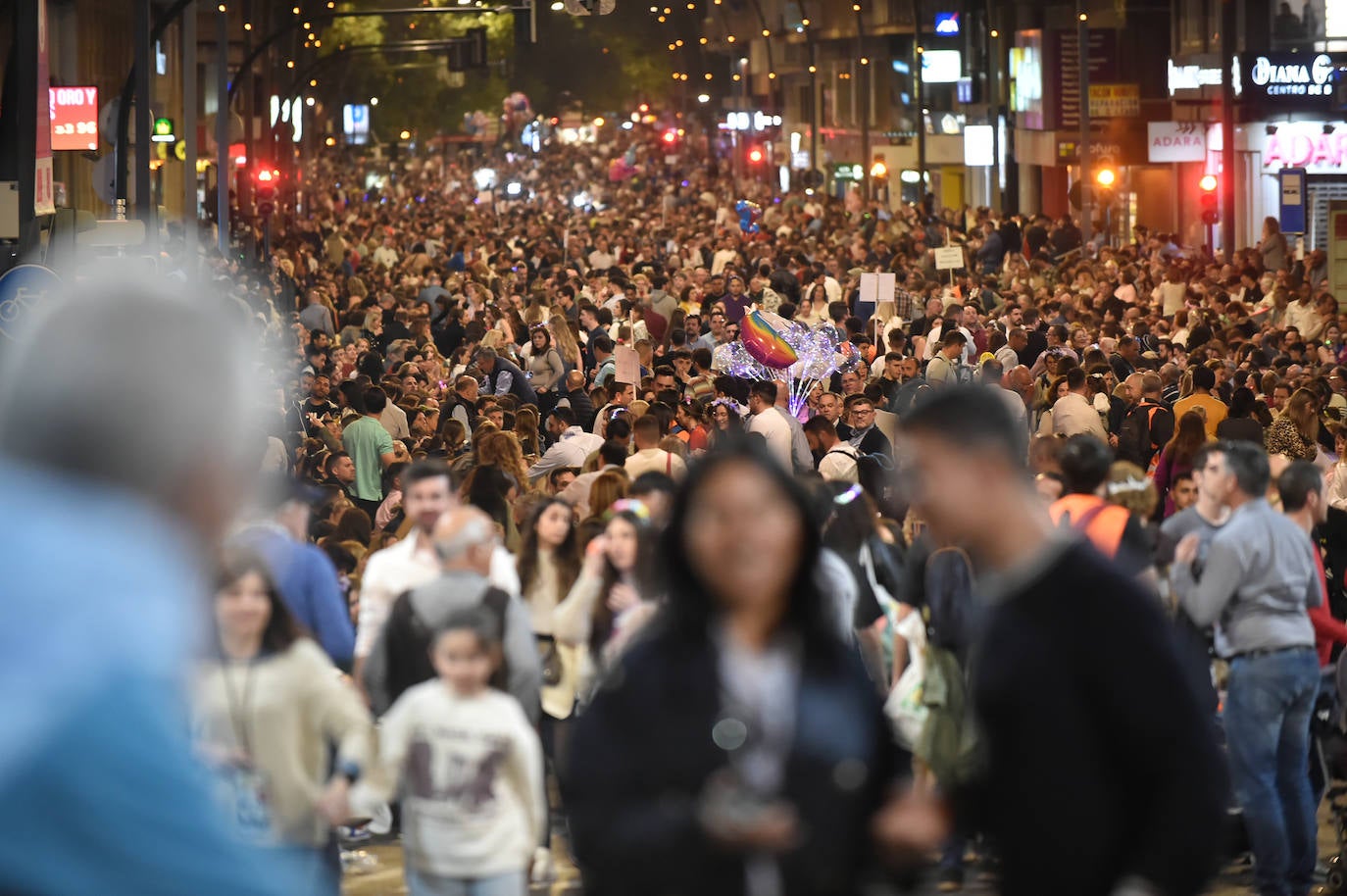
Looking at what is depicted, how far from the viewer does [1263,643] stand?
8.15m

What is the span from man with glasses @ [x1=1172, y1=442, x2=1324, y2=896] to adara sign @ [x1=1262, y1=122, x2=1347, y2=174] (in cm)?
3421

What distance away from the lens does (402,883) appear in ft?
31.4

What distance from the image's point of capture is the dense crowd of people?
373 cm

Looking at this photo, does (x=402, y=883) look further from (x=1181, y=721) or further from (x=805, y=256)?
(x=805, y=256)

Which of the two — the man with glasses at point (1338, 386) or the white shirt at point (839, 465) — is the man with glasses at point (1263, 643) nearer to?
the white shirt at point (839, 465)

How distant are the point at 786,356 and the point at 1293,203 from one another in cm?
1804

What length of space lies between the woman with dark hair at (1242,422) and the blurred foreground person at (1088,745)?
963 centimetres

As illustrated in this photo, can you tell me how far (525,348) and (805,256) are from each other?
15393mm

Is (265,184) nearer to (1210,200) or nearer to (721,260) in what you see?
(721,260)

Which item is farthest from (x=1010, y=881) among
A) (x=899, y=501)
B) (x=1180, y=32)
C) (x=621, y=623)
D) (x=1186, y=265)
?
(x=1180, y=32)

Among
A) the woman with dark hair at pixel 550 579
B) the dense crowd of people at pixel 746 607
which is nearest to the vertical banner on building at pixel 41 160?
the dense crowd of people at pixel 746 607

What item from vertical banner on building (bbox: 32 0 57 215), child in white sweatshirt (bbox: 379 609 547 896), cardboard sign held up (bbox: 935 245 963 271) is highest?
vertical banner on building (bbox: 32 0 57 215)

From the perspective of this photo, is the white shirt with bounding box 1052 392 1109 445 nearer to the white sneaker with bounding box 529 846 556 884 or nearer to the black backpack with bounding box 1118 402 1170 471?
the black backpack with bounding box 1118 402 1170 471

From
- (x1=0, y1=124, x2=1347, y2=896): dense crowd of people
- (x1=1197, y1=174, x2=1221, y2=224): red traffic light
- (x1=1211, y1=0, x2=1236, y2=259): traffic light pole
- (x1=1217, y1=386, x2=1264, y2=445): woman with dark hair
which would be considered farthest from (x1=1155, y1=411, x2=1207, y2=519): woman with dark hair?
(x1=1197, y1=174, x2=1221, y2=224): red traffic light
